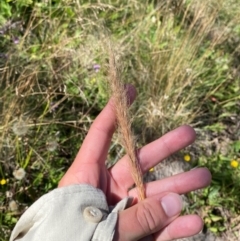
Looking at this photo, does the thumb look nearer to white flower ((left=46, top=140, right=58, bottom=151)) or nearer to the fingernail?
the fingernail

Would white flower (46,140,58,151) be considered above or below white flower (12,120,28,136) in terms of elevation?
below

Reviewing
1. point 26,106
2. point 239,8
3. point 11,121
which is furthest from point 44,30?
point 239,8

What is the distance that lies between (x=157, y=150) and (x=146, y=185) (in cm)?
12

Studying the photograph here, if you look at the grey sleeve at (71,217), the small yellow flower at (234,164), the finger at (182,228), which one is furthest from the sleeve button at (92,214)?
the small yellow flower at (234,164)

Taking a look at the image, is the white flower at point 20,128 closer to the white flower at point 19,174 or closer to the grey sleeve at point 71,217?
the white flower at point 19,174

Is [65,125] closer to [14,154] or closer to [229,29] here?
[14,154]

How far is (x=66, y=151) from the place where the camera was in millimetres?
1979

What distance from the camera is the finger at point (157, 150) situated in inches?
60.0

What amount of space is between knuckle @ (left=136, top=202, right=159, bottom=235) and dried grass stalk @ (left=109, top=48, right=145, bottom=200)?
12 centimetres

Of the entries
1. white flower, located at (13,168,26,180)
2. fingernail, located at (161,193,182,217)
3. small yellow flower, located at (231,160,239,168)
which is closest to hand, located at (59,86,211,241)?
fingernail, located at (161,193,182,217)

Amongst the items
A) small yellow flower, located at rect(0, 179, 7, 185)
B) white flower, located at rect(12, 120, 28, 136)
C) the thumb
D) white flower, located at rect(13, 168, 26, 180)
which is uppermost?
the thumb

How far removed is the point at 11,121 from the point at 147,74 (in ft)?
2.29

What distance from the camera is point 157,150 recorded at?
153 cm

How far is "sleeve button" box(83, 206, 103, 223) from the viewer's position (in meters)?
1.28
